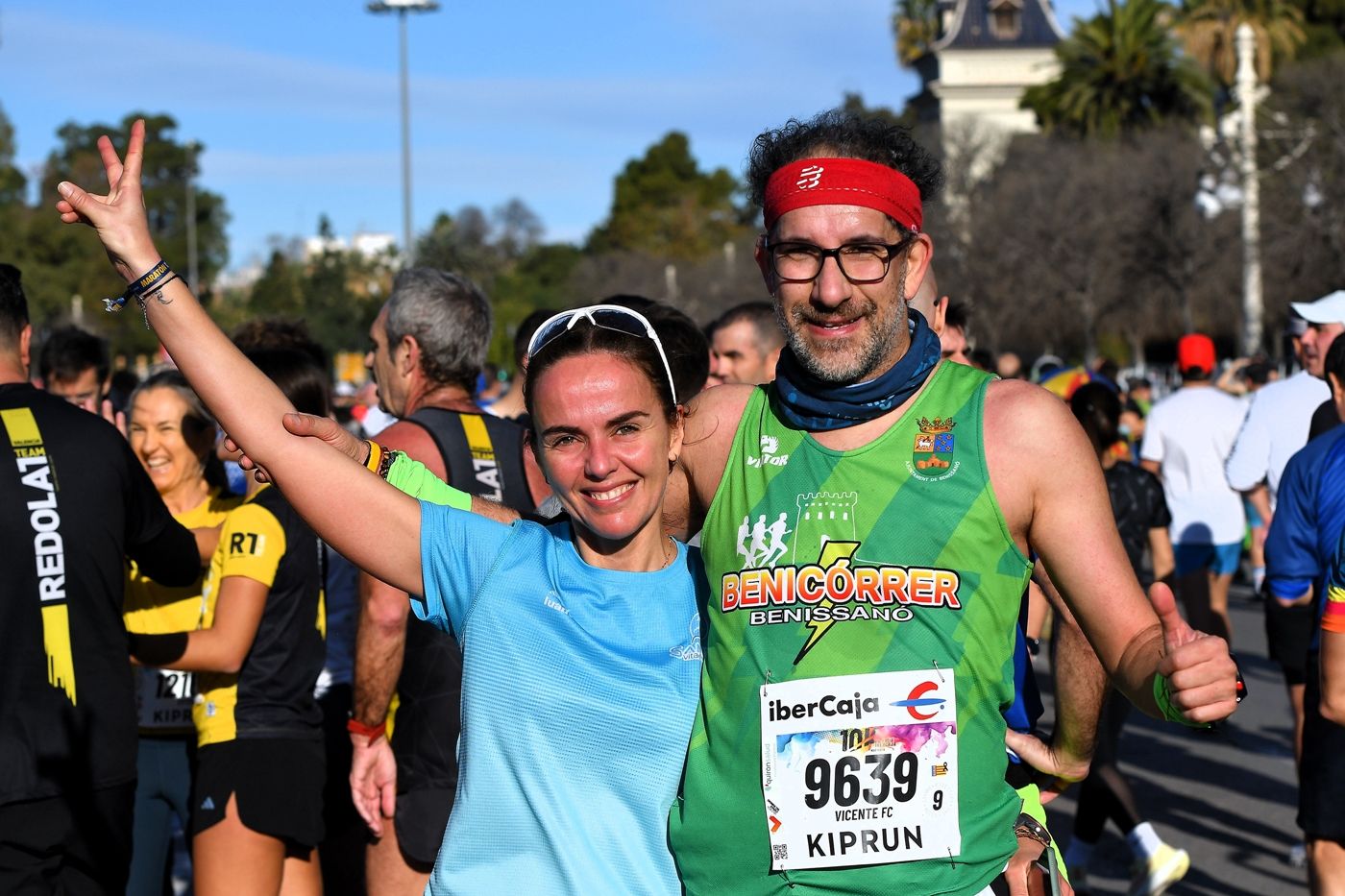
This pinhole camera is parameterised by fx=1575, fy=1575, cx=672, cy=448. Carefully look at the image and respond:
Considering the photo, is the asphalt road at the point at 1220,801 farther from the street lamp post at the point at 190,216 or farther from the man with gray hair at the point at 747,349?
the street lamp post at the point at 190,216

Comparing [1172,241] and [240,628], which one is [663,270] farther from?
[240,628]

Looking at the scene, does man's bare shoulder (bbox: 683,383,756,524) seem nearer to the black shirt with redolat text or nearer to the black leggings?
the black shirt with redolat text

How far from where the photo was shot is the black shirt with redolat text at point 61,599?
4062mm

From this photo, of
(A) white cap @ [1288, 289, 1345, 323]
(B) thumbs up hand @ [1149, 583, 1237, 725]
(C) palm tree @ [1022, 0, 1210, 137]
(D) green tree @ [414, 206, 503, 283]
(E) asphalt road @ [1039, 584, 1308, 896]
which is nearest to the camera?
(B) thumbs up hand @ [1149, 583, 1237, 725]

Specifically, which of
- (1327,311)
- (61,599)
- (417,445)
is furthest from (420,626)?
(1327,311)

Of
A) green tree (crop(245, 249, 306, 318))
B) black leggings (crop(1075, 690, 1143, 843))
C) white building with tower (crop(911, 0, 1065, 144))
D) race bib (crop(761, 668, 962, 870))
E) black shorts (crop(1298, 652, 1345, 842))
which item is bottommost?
black leggings (crop(1075, 690, 1143, 843))

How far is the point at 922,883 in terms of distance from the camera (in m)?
2.71

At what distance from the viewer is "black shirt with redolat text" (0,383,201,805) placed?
13.3 feet

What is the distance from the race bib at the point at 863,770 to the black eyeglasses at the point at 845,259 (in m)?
0.73

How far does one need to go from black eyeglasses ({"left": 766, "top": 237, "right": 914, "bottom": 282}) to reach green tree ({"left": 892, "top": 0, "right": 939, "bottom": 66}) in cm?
8930

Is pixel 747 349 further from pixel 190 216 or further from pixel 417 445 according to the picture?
pixel 190 216

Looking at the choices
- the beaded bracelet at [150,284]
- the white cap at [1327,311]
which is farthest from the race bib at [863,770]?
the white cap at [1327,311]

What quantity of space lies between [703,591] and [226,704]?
2.31 m

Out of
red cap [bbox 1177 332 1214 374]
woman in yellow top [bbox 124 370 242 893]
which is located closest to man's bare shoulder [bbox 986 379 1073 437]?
woman in yellow top [bbox 124 370 242 893]
